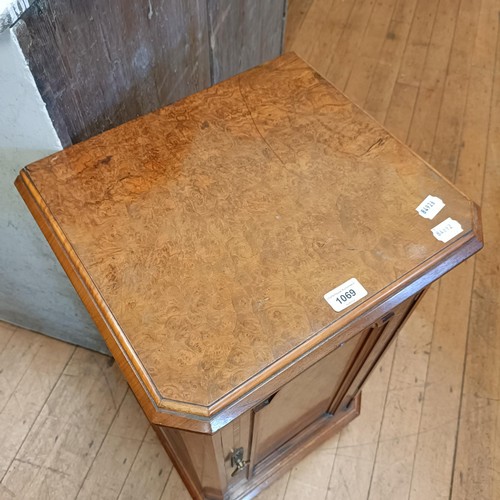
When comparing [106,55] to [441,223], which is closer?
[441,223]

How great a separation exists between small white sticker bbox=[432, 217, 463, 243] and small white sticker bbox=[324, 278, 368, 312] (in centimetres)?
14

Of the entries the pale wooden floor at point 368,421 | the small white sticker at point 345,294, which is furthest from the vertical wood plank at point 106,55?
the pale wooden floor at point 368,421

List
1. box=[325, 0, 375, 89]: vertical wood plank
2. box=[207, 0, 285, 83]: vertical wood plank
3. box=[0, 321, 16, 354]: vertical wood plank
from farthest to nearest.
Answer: box=[325, 0, 375, 89]: vertical wood plank → box=[0, 321, 16, 354]: vertical wood plank → box=[207, 0, 285, 83]: vertical wood plank

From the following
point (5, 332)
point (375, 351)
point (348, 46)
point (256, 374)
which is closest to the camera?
point (256, 374)

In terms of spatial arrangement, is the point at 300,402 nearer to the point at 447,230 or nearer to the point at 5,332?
the point at 447,230

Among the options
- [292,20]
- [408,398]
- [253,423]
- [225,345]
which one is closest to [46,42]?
[225,345]

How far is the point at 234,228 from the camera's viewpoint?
694mm

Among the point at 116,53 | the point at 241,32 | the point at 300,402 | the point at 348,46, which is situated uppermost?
the point at 116,53

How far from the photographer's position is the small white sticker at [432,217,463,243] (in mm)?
688

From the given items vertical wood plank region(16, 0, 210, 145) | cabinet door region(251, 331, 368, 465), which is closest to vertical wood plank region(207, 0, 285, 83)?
vertical wood plank region(16, 0, 210, 145)

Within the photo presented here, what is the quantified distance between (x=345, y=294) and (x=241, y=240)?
158 mm

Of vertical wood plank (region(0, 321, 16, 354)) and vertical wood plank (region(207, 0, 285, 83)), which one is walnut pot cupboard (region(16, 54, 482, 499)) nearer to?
vertical wood plank (region(207, 0, 285, 83))

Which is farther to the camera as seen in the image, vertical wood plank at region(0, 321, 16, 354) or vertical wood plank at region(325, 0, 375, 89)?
vertical wood plank at region(325, 0, 375, 89)

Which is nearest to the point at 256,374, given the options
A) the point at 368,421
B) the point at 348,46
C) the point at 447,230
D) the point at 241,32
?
the point at 447,230
